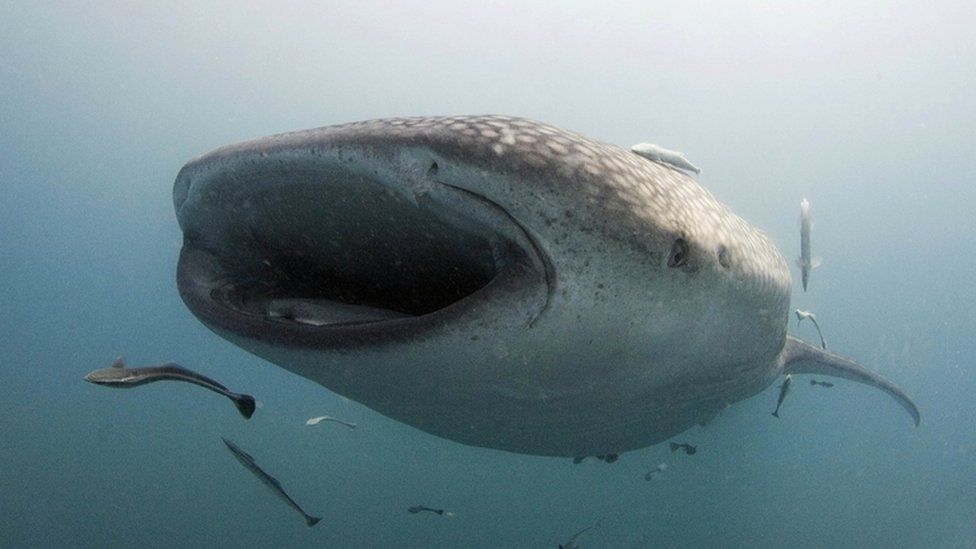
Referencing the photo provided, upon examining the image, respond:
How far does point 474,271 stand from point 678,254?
87 centimetres

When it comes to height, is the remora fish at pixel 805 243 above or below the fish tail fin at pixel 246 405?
below

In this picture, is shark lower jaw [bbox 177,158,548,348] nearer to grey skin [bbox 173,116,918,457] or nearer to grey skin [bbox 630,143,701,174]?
grey skin [bbox 173,116,918,457]

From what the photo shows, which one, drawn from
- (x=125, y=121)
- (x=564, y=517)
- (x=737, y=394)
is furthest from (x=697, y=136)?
(x=125, y=121)

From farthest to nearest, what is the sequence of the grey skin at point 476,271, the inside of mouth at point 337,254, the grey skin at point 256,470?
the grey skin at point 256,470 → the inside of mouth at point 337,254 → the grey skin at point 476,271

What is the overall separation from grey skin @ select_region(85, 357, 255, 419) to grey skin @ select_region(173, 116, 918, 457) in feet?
1.10

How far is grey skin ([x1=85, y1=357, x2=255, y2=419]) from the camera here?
101 inches

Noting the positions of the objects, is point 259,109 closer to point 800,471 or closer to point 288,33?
point 288,33

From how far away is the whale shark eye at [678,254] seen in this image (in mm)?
2039

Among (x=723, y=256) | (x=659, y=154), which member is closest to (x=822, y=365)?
(x=659, y=154)

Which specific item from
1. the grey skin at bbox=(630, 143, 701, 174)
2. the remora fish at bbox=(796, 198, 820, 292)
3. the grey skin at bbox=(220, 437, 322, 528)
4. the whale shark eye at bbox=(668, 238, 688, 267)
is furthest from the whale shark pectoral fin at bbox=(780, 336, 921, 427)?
the grey skin at bbox=(220, 437, 322, 528)

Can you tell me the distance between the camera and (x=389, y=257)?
2.85 metres

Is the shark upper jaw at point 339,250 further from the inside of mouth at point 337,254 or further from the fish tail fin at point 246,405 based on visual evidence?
the fish tail fin at point 246,405

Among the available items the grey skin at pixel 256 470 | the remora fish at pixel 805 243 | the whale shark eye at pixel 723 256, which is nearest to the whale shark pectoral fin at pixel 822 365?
the remora fish at pixel 805 243

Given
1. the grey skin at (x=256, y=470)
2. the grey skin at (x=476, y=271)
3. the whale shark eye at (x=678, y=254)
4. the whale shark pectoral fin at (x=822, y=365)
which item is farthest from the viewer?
the whale shark pectoral fin at (x=822, y=365)
